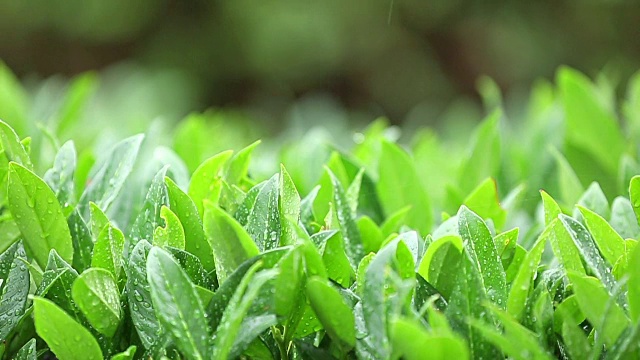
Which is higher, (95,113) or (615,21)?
(615,21)

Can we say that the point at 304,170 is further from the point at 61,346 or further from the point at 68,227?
the point at 61,346

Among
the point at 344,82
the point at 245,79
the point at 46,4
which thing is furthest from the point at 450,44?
the point at 46,4

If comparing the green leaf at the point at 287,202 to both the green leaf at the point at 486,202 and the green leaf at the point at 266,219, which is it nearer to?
the green leaf at the point at 266,219

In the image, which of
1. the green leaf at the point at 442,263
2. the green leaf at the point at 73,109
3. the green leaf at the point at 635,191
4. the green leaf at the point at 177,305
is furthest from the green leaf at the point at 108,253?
the green leaf at the point at 73,109

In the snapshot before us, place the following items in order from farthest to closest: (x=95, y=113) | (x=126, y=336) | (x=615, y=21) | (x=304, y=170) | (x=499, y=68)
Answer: (x=499, y=68) < (x=615, y=21) < (x=95, y=113) < (x=304, y=170) < (x=126, y=336)

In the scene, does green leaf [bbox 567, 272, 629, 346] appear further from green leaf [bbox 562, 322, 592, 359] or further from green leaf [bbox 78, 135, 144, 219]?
green leaf [bbox 78, 135, 144, 219]

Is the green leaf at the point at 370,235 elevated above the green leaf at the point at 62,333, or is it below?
above
